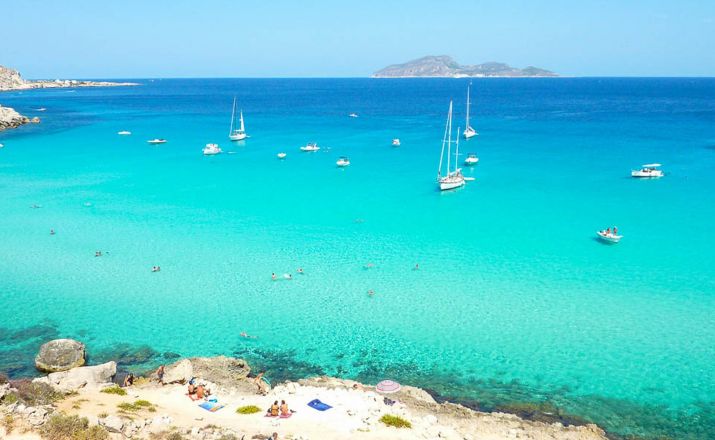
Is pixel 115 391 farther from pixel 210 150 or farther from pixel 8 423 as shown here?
pixel 210 150

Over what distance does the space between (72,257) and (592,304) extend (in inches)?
1548

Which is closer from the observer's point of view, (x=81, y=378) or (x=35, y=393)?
(x=35, y=393)

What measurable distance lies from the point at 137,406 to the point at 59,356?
8.17m

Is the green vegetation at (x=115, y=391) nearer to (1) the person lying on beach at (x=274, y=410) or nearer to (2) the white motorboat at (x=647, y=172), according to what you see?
(1) the person lying on beach at (x=274, y=410)

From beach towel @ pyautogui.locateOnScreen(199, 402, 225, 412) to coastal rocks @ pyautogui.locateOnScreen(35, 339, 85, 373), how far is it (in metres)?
8.76

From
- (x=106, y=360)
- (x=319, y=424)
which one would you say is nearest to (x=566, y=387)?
(x=319, y=424)

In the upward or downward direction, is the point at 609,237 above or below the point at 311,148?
below

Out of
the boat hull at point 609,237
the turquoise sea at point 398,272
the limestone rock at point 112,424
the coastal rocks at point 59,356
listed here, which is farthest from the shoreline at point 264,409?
the boat hull at point 609,237

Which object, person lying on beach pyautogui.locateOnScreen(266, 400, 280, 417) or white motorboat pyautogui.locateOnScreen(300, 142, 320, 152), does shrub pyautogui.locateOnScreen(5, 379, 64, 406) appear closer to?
person lying on beach pyautogui.locateOnScreen(266, 400, 280, 417)

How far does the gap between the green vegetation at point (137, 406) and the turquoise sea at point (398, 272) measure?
6117 millimetres

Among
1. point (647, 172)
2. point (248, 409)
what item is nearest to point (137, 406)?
point (248, 409)

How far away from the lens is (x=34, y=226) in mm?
50500

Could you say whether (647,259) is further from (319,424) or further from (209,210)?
(209,210)

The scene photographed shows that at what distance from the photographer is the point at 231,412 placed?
22.1 m
